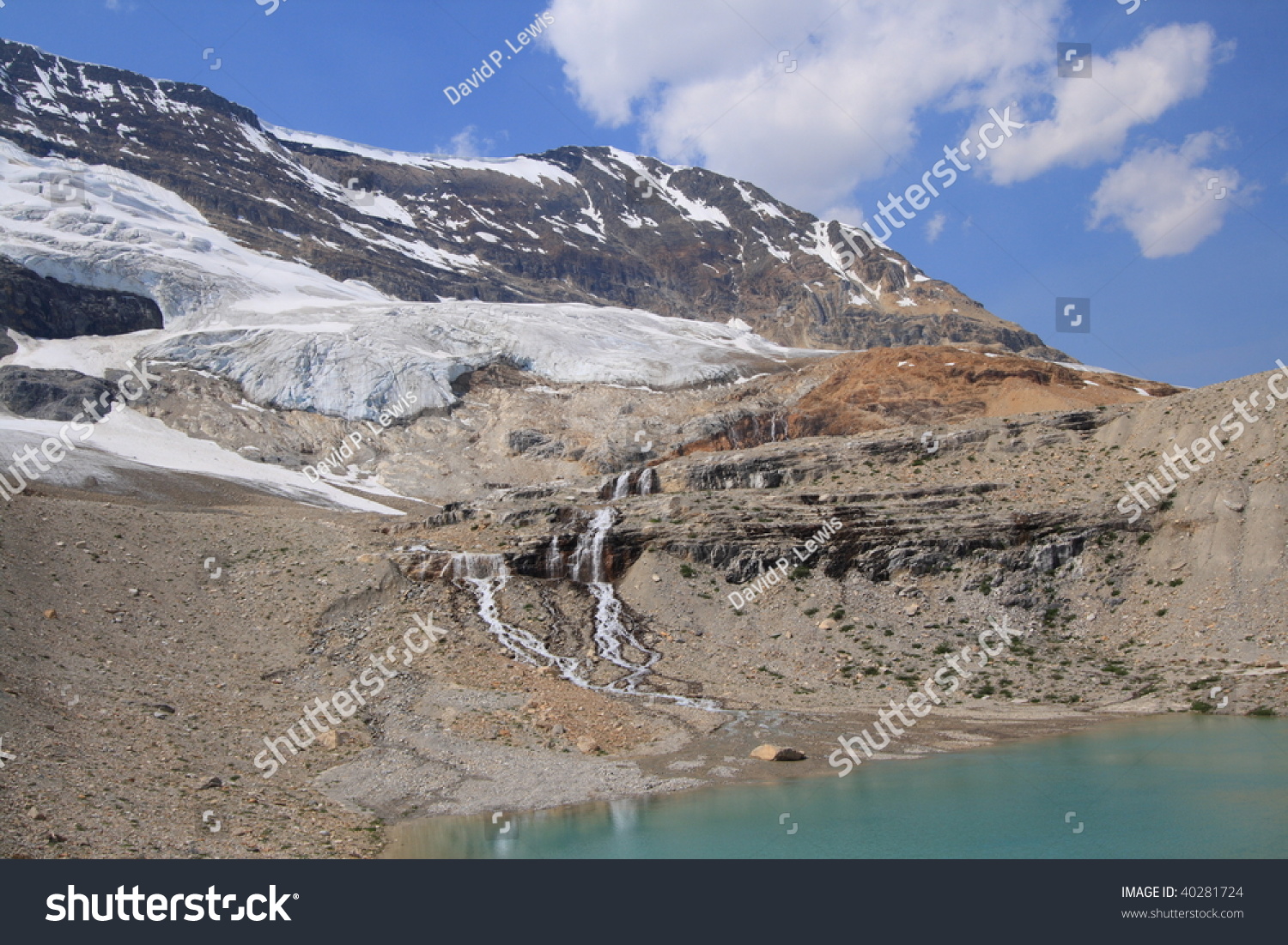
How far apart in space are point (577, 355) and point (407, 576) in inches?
2324

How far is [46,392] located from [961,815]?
77.8m

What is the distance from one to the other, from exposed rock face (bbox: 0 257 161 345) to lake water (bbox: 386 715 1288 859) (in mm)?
87415

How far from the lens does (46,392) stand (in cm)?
7250

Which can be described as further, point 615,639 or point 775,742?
point 615,639

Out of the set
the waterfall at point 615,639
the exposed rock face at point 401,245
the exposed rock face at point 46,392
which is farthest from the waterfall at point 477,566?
the exposed rock face at point 401,245

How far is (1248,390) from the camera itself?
4088 centimetres

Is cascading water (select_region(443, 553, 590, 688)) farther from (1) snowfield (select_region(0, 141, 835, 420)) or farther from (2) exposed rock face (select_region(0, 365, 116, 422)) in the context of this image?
(2) exposed rock face (select_region(0, 365, 116, 422))

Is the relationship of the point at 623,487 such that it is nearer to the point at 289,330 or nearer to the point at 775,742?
the point at 775,742

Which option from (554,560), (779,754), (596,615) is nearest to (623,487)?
(554,560)

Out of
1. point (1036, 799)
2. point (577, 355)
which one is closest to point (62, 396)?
point (577, 355)

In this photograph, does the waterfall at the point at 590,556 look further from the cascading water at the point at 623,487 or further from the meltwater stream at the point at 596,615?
the cascading water at the point at 623,487

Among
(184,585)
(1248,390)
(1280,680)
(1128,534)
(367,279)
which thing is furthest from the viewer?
(367,279)

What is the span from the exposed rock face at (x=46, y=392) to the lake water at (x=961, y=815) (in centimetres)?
6686
